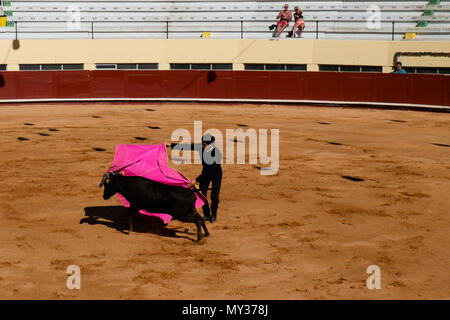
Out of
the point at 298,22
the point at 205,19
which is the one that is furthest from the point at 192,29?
the point at 298,22

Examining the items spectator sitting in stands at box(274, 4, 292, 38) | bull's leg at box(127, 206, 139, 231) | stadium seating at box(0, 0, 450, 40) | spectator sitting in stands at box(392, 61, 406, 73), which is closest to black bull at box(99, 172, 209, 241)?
bull's leg at box(127, 206, 139, 231)

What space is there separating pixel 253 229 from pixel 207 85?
662 inches

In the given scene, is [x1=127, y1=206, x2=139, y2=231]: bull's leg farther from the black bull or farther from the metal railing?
the metal railing

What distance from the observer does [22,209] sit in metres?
10.1

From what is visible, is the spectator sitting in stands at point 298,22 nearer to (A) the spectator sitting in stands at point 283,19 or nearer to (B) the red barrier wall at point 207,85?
(A) the spectator sitting in stands at point 283,19

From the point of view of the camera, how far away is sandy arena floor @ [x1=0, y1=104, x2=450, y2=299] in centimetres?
716

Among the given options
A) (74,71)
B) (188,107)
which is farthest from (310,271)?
(74,71)

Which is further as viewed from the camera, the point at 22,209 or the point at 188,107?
the point at 188,107

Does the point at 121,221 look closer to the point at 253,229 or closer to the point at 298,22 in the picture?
the point at 253,229

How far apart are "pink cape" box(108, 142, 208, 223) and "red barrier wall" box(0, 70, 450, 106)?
1673 cm

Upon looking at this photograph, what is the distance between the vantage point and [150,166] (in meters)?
8.80

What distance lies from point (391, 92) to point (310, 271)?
17.8 m

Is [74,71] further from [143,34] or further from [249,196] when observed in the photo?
[249,196]

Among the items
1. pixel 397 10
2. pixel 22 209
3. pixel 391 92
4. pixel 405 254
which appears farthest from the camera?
pixel 397 10
